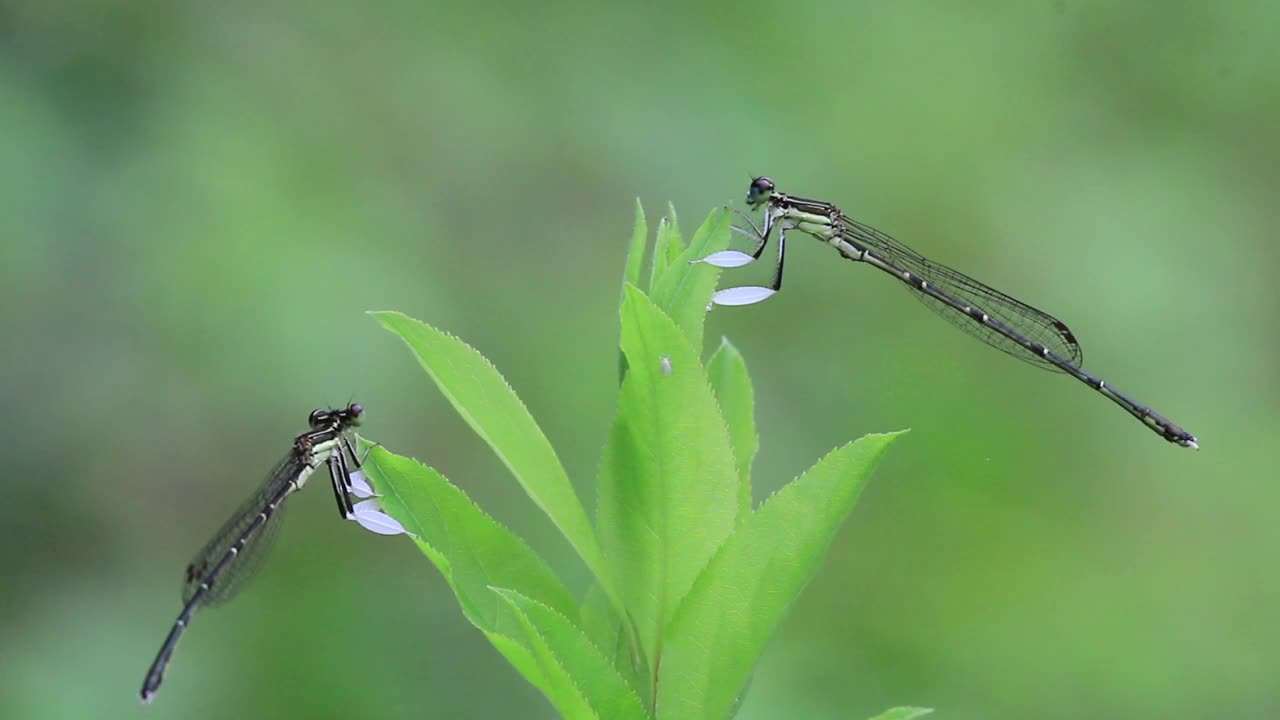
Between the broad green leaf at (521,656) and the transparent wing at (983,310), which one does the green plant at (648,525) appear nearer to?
the broad green leaf at (521,656)

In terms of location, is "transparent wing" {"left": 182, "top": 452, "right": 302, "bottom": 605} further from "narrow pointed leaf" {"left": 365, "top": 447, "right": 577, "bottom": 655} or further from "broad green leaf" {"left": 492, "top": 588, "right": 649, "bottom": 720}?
"broad green leaf" {"left": 492, "top": 588, "right": 649, "bottom": 720}

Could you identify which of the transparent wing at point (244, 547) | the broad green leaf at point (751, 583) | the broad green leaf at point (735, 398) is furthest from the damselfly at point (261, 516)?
the broad green leaf at point (751, 583)

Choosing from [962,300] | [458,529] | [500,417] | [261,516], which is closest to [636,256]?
[500,417]

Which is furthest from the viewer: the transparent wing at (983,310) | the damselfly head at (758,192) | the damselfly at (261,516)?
the transparent wing at (983,310)

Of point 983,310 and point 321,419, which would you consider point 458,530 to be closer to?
point 321,419

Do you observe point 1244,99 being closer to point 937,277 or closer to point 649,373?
point 937,277

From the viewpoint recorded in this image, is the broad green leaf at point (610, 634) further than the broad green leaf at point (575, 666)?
Yes

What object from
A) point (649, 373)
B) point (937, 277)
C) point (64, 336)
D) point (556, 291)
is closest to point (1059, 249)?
point (937, 277)
